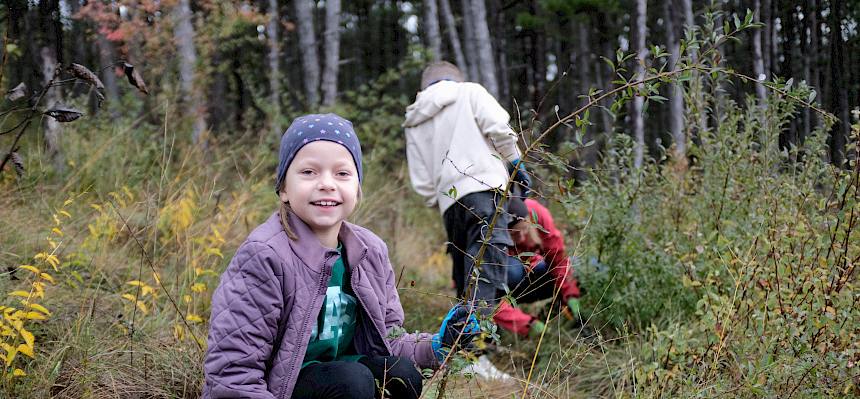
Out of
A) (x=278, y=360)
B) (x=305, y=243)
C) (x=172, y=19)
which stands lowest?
(x=278, y=360)

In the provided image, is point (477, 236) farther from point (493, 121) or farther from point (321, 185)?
point (321, 185)

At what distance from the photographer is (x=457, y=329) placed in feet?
7.07

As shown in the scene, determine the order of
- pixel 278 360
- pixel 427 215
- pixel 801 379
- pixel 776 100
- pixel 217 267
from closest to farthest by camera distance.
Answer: pixel 278 360 < pixel 801 379 < pixel 776 100 < pixel 217 267 < pixel 427 215

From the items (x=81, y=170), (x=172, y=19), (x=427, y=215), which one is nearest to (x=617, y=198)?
(x=81, y=170)

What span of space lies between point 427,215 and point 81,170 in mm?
4662

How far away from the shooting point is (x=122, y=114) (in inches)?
310

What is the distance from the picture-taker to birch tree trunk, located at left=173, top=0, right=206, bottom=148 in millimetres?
7175

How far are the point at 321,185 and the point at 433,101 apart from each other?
2.16 m

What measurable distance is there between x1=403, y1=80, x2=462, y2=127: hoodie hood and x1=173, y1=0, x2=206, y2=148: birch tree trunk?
132 inches

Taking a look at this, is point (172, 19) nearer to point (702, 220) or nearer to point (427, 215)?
point (427, 215)

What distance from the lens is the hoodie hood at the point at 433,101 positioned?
14.0ft

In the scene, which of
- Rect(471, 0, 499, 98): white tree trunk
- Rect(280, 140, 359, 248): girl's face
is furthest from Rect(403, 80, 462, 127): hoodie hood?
Rect(471, 0, 499, 98): white tree trunk

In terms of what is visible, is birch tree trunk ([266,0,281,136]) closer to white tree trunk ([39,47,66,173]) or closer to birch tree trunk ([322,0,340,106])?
birch tree trunk ([322,0,340,106])

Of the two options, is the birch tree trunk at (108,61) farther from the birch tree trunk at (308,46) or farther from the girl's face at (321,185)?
the girl's face at (321,185)
